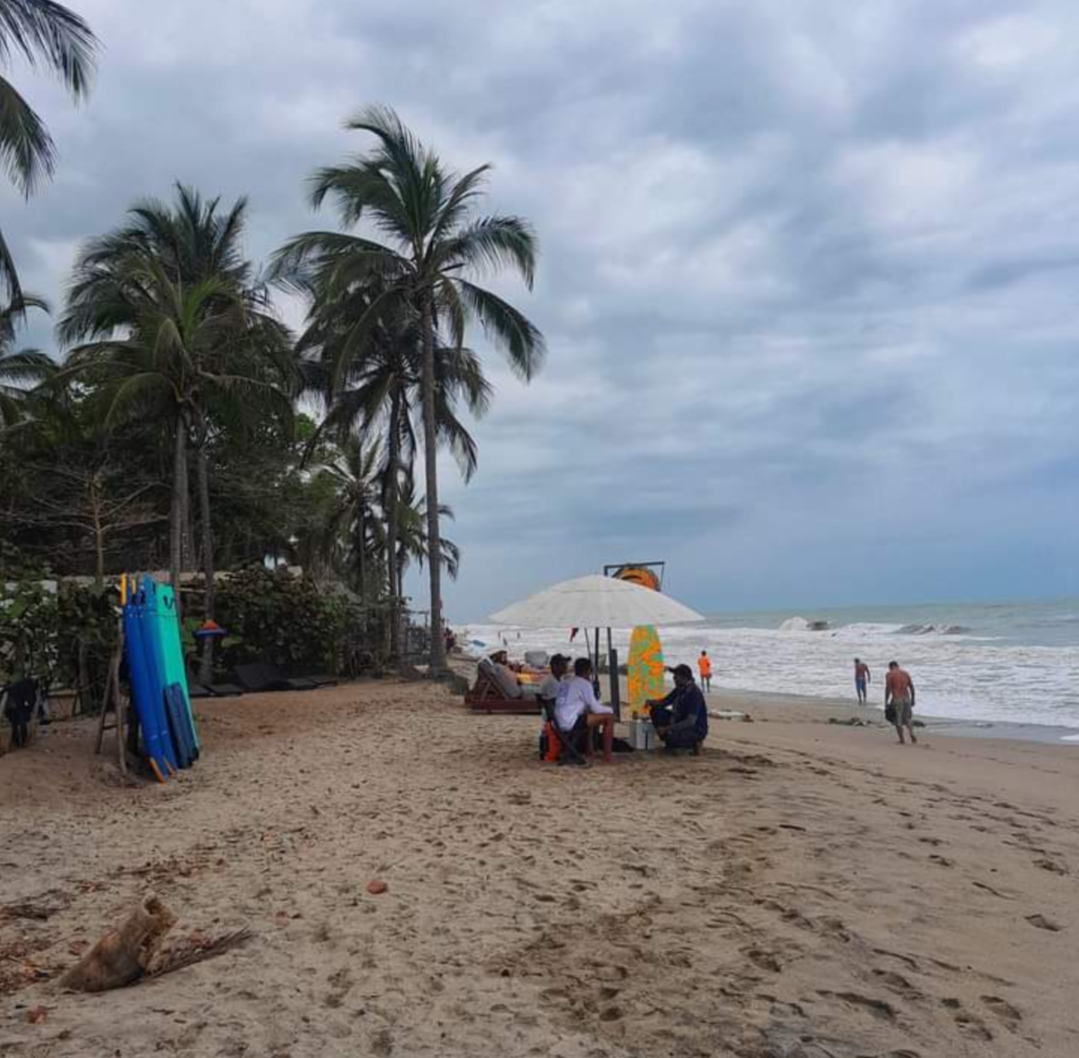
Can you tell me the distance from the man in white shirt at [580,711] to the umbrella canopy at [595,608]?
0.47m

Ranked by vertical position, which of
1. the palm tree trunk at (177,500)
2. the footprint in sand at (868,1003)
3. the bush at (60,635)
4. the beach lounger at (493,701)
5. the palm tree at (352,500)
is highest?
the palm tree at (352,500)

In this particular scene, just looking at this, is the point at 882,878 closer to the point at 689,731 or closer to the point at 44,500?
the point at 689,731

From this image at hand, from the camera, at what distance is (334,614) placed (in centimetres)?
1780

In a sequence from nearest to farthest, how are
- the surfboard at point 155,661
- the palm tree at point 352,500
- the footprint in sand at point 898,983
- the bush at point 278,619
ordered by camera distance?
the footprint in sand at point 898,983, the surfboard at point 155,661, the bush at point 278,619, the palm tree at point 352,500

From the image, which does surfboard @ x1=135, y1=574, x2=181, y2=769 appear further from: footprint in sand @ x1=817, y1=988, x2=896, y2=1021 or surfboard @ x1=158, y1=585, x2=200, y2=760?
footprint in sand @ x1=817, y1=988, x2=896, y2=1021

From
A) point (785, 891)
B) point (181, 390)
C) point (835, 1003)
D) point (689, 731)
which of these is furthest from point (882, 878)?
point (181, 390)

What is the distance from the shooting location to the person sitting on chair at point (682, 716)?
8398 mm

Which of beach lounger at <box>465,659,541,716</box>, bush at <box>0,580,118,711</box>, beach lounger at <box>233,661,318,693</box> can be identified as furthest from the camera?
beach lounger at <box>233,661,318,693</box>

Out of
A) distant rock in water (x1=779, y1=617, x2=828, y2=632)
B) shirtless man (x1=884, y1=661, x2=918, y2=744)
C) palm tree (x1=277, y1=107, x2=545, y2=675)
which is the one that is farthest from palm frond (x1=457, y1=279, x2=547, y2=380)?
distant rock in water (x1=779, y1=617, x2=828, y2=632)

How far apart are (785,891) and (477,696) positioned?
858 centimetres

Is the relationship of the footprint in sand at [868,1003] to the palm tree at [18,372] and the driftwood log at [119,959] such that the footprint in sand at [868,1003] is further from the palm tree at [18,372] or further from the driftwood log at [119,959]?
the palm tree at [18,372]

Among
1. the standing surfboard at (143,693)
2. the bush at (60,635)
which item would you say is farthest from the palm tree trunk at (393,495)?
the standing surfboard at (143,693)

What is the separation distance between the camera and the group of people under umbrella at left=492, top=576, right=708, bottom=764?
8117 millimetres

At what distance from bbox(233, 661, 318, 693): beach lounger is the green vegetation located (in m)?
0.77
